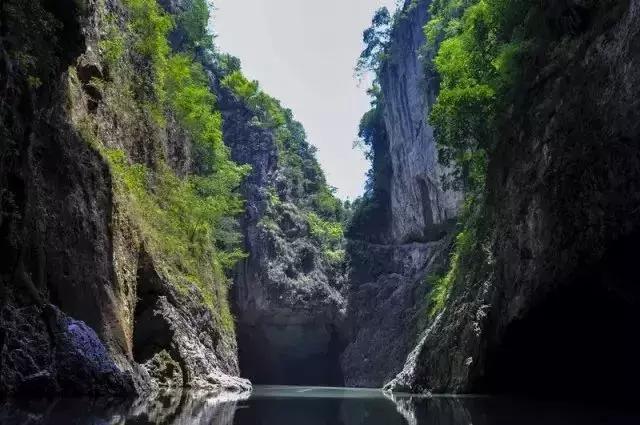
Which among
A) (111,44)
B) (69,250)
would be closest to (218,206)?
(111,44)

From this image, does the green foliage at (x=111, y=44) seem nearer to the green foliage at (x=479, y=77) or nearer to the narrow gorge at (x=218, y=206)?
the narrow gorge at (x=218, y=206)

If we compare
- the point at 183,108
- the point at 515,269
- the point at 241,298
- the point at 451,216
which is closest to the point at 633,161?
the point at 515,269

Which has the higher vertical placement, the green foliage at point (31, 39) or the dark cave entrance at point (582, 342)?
the green foliage at point (31, 39)

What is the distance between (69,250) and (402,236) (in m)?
30.1

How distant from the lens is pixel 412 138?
36.9 m

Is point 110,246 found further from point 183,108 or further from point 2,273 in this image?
point 183,108

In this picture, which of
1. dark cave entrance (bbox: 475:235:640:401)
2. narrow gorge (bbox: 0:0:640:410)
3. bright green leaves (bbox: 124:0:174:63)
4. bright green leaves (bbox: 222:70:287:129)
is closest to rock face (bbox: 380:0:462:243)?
narrow gorge (bbox: 0:0:640:410)

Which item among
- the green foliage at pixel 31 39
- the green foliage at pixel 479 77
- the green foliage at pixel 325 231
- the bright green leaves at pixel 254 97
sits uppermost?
the bright green leaves at pixel 254 97

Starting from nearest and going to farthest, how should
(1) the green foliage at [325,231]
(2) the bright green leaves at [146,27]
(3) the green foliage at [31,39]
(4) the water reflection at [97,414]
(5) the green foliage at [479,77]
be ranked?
(4) the water reflection at [97,414] → (3) the green foliage at [31,39] → (5) the green foliage at [479,77] → (2) the bright green leaves at [146,27] → (1) the green foliage at [325,231]

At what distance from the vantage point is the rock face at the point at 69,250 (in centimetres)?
A: 696

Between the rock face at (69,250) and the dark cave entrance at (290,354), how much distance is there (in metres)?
21.7

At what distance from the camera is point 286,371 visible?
40.8 meters

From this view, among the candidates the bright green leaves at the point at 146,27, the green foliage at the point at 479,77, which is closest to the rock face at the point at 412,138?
the green foliage at the point at 479,77

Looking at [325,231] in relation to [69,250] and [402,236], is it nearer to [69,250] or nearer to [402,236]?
[402,236]
